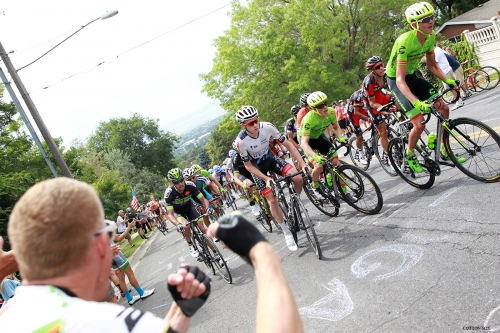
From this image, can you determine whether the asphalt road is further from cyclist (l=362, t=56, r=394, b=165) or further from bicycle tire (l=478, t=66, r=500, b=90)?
bicycle tire (l=478, t=66, r=500, b=90)

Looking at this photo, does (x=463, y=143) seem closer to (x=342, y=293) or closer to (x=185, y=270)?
(x=342, y=293)

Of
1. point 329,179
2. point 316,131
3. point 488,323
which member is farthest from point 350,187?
point 488,323

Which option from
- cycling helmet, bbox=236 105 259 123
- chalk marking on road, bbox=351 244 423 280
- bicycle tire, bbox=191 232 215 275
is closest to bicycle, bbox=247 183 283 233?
bicycle tire, bbox=191 232 215 275

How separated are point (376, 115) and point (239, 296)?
14.5ft

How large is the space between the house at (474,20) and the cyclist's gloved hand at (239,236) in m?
40.0

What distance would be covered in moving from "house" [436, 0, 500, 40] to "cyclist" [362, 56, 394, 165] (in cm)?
3296

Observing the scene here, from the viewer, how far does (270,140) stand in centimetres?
702

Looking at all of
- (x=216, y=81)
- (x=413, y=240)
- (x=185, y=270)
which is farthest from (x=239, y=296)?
(x=216, y=81)

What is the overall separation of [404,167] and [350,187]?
1017 millimetres

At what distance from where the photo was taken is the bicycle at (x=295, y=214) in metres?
5.80

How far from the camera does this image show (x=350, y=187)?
6.73 m

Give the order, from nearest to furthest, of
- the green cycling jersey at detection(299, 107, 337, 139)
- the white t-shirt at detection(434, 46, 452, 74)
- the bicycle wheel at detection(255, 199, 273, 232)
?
the green cycling jersey at detection(299, 107, 337, 139)
the bicycle wheel at detection(255, 199, 273, 232)
the white t-shirt at detection(434, 46, 452, 74)

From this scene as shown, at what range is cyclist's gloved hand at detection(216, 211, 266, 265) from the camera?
156 cm

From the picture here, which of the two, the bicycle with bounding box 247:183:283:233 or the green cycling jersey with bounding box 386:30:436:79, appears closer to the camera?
the green cycling jersey with bounding box 386:30:436:79
